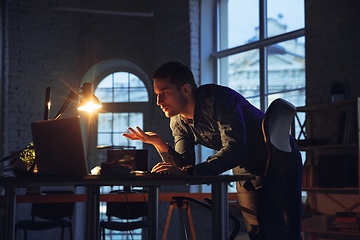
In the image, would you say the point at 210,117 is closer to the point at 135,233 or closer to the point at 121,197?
the point at 121,197

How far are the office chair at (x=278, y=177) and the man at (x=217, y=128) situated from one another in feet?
0.26

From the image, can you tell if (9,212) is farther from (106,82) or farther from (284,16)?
(106,82)

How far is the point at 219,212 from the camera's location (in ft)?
5.03

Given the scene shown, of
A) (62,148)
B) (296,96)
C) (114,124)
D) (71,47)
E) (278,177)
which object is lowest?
(278,177)

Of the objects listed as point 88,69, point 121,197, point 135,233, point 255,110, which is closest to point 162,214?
point 135,233

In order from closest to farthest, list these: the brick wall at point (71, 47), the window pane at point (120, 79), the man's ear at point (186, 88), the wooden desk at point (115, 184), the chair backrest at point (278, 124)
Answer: the wooden desk at point (115, 184)
the chair backrest at point (278, 124)
the man's ear at point (186, 88)
the brick wall at point (71, 47)
the window pane at point (120, 79)

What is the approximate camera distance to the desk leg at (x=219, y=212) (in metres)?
1.51

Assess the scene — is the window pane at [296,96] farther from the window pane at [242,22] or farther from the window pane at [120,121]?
the window pane at [120,121]

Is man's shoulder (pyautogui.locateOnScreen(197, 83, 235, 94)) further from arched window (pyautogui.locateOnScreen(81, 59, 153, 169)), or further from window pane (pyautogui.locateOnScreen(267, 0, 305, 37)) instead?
arched window (pyautogui.locateOnScreen(81, 59, 153, 169))

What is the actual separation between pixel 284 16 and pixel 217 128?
3.83m

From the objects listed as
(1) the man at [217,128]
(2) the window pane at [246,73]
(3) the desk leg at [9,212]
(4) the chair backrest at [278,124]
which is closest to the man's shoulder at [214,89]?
(1) the man at [217,128]

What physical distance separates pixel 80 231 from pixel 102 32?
3220 mm

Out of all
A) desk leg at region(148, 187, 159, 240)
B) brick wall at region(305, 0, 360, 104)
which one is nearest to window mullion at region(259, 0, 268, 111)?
brick wall at region(305, 0, 360, 104)

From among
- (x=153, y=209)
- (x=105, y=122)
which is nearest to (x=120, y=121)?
(x=105, y=122)
